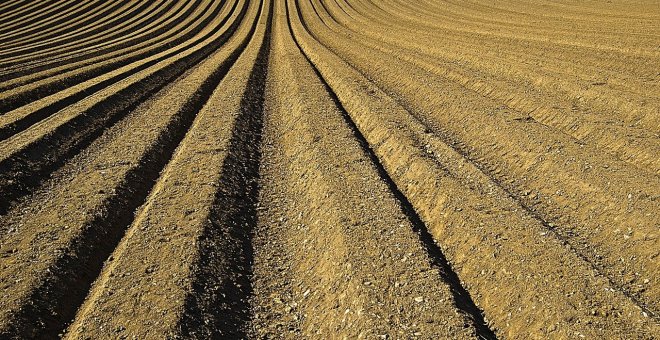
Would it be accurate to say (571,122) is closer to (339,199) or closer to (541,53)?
(339,199)

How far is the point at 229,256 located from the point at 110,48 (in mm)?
21573

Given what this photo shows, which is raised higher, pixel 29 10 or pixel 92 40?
pixel 29 10

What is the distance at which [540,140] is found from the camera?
1006 cm

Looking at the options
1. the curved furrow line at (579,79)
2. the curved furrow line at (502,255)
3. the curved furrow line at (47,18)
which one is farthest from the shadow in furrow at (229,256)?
the curved furrow line at (47,18)

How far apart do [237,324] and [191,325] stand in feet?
1.75

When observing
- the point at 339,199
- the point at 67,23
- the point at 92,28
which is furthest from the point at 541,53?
the point at 67,23

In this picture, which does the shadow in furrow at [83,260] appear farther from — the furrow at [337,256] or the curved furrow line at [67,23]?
the curved furrow line at [67,23]

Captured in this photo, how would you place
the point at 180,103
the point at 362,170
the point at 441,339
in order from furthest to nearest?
the point at 180,103 < the point at 362,170 < the point at 441,339

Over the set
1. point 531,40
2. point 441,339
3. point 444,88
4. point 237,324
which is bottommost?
point 531,40

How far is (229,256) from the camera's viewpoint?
6.82m

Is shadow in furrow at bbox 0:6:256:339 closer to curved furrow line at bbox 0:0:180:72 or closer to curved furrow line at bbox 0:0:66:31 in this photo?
curved furrow line at bbox 0:0:180:72

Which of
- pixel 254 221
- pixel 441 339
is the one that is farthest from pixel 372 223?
pixel 441 339

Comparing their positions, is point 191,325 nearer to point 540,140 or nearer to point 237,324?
point 237,324

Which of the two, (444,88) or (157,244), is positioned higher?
(157,244)
